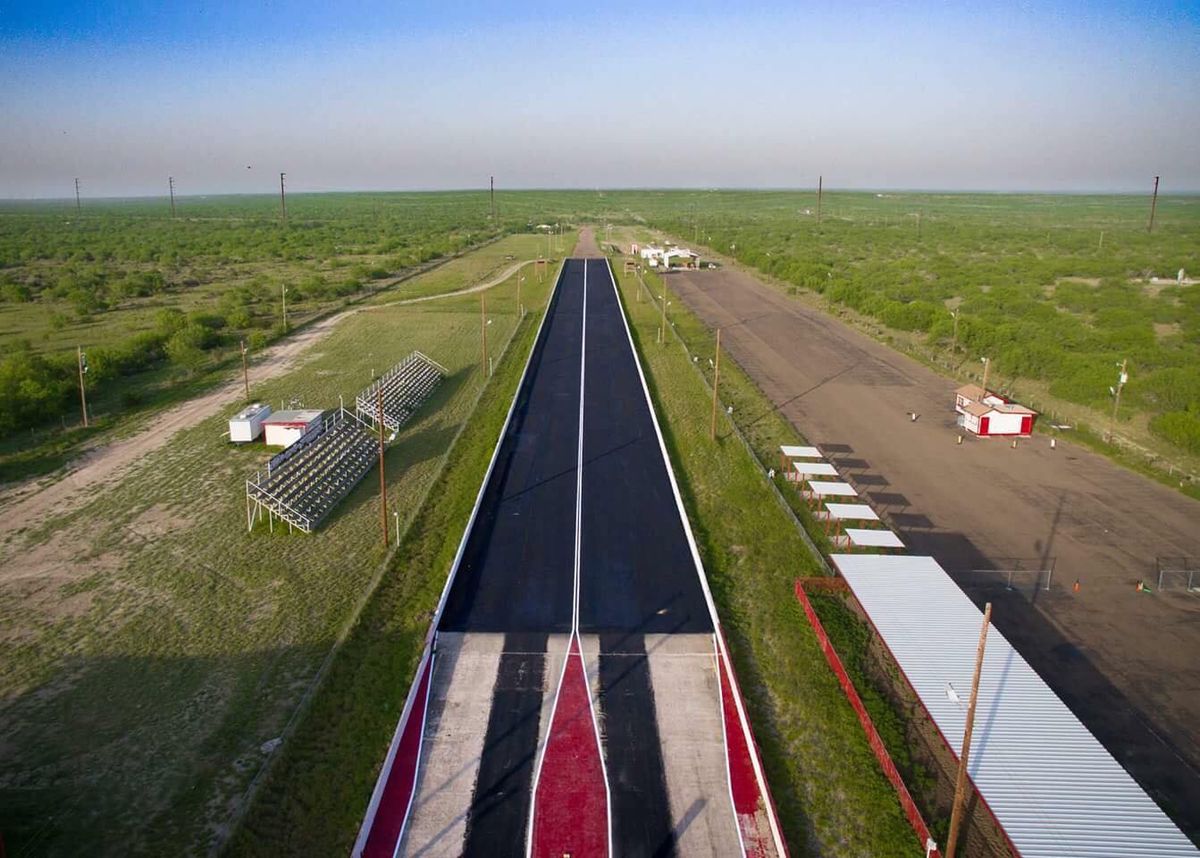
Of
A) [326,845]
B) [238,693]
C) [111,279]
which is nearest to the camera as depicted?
[326,845]

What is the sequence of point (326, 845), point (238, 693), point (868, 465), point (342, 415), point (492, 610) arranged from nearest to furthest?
point (326, 845)
point (238, 693)
point (492, 610)
point (868, 465)
point (342, 415)

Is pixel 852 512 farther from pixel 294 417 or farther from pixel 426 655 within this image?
pixel 294 417

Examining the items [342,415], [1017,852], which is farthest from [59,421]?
[1017,852]

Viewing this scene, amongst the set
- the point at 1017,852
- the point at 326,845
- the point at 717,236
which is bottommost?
the point at 326,845

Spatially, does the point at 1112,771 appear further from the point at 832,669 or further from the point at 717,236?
the point at 717,236

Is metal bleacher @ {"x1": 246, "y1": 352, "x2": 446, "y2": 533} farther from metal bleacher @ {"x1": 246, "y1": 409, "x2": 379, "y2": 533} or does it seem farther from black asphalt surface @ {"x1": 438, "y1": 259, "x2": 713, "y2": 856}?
black asphalt surface @ {"x1": 438, "y1": 259, "x2": 713, "y2": 856}

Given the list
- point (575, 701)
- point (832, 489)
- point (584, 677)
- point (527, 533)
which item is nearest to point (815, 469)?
point (832, 489)

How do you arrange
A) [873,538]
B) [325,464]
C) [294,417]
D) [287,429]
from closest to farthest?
[873,538], [325,464], [287,429], [294,417]
